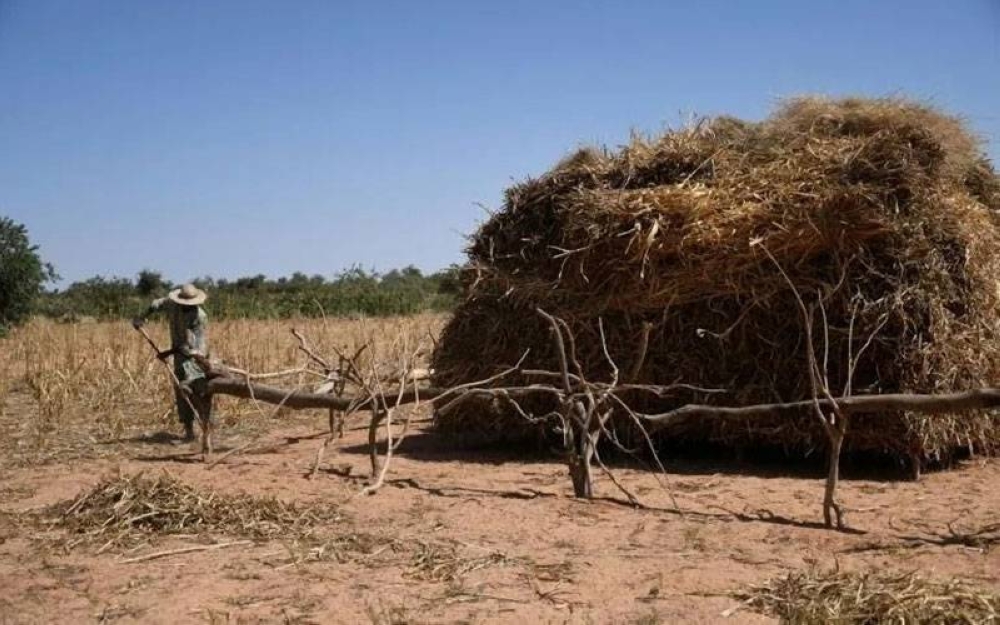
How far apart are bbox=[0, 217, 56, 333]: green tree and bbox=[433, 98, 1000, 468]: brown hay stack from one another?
1624 cm

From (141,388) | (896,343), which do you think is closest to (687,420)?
(896,343)

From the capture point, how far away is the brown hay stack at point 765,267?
7152 mm

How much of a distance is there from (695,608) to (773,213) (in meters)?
4.14

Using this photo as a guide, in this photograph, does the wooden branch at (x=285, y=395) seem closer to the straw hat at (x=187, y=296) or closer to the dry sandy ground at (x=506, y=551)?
the dry sandy ground at (x=506, y=551)

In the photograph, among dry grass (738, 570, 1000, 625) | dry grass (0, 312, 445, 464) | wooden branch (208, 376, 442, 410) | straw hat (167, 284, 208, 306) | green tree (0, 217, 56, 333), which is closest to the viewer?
dry grass (738, 570, 1000, 625)

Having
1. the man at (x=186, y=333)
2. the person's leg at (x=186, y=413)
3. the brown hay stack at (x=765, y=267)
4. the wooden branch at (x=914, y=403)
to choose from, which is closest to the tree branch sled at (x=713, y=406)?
the wooden branch at (x=914, y=403)

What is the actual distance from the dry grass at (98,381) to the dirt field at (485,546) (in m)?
1.32

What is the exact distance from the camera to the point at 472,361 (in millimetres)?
8766

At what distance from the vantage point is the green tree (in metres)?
21.4

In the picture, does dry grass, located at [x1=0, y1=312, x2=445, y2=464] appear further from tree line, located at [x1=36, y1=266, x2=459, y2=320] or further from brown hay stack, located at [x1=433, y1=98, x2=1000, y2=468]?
tree line, located at [x1=36, y1=266, x2=459, y2=320]

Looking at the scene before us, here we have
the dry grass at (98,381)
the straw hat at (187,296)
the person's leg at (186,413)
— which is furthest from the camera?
the dry grass at (98,381)

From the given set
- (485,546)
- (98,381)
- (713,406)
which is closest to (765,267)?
(713,406)

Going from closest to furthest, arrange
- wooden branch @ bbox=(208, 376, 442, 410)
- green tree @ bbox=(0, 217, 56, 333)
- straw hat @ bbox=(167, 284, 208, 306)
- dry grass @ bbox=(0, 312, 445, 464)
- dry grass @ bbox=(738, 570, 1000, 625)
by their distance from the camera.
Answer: dry grass @ bbox=(738, 570, 1000, 625), wooden branch @ bbox=(208, 376, 442, 410), straw hat @ bbox=(167, 284, 208, 306), dry grass @ bbox=(0, 312, 445, 464), green tree @ bbox=(0, 217, 56, 333)

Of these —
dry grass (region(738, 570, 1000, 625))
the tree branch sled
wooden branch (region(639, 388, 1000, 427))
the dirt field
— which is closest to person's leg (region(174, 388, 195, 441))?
the tree branch sled
